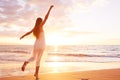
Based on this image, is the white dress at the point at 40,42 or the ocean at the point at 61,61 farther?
the ocean at the point at 61,61

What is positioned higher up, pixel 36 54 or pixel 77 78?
pixel 36 54

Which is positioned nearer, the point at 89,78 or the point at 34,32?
the point at 34,32

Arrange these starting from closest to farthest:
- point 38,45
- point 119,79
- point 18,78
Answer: point 38,45 → point 119,79 → point 18,78

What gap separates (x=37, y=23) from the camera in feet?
29.3

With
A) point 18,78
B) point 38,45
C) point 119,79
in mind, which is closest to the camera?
point 38,45

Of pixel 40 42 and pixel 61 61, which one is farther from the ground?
pixel 61 61

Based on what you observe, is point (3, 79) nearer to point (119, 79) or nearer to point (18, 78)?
point (18, 78)

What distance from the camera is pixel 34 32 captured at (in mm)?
8867

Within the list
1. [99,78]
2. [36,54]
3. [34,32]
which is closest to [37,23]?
[34,32]

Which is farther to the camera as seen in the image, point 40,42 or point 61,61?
point 61,61

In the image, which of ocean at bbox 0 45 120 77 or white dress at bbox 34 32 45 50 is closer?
white dress at bbox 34 32 45 50

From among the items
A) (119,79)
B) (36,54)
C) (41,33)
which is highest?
(41,33)

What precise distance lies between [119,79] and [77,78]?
1.46m

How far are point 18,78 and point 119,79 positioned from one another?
365cm
